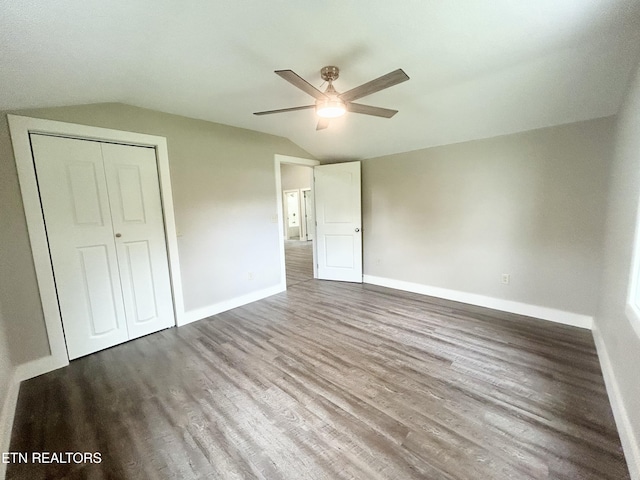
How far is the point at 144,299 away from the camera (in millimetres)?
2730

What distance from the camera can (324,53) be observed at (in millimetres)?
1846

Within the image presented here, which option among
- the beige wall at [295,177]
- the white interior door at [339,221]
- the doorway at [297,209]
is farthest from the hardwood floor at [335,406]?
the beige wall at [295,177]

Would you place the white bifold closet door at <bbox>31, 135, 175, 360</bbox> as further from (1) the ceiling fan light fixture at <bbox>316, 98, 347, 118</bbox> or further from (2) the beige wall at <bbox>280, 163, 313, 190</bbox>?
(2) the beige wall at <bbox>280, 163, 313, 190</bbox>

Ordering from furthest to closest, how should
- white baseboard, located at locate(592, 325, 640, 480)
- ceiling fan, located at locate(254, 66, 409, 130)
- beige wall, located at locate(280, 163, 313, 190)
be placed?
beige wall, located at locate(280, 163, 313, 190) → ceiling fan, located at locate(254, 66, 409, 130) → white baseboard, located at locate(592, 325, 640, 480)

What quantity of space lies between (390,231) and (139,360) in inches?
136

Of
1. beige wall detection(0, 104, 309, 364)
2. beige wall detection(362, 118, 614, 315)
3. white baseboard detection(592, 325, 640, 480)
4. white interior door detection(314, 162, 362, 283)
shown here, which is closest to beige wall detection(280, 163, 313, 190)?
white interior door detection(314, 162, 362, 283)

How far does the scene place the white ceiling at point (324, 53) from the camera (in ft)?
4.53

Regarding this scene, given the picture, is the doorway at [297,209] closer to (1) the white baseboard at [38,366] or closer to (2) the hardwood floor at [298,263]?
(2) the hardwood floor at [298,263]

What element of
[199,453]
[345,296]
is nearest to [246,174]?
[345,296]

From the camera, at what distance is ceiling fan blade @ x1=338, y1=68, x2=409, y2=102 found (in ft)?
5.04

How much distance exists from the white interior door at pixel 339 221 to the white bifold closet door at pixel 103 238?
250 cm

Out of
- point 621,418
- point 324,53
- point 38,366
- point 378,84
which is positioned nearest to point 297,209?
point 324,53

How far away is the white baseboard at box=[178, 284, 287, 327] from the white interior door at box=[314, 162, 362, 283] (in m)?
1.02

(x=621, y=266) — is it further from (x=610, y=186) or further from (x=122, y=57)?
(x=122, y=57)
